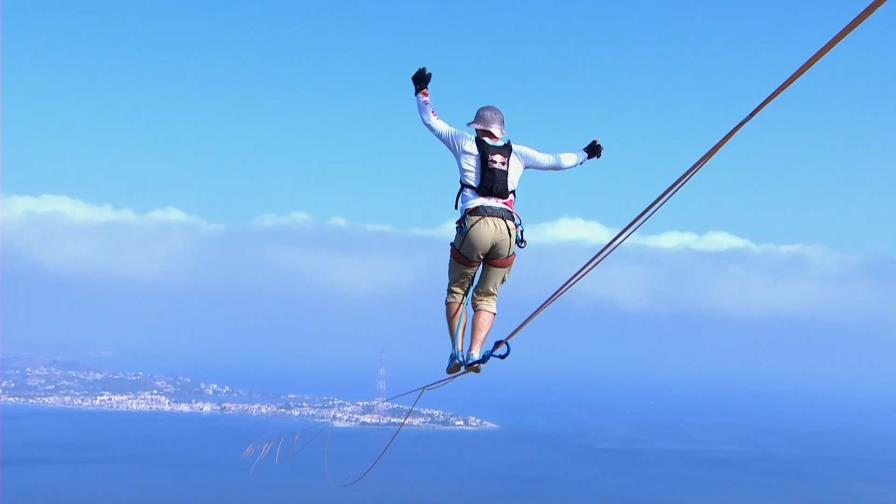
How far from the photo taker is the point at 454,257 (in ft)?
26.5

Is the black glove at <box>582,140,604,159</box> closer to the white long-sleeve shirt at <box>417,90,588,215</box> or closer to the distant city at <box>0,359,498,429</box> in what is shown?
the white long-sleeve shirt at <box>417,90,588,215</box>

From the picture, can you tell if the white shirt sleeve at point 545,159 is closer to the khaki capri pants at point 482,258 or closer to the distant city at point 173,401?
the khaki capri pants at point 482,258

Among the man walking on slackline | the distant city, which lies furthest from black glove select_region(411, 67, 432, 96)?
the distant city

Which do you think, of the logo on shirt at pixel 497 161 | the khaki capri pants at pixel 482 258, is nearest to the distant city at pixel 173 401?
the khaki capri pants at pixel 482 258

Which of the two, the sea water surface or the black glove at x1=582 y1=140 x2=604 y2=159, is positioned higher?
the sea water surface

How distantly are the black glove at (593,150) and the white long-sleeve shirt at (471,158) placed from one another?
0.78ft

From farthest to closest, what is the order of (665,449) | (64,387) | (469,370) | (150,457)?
(64,387) < (665,449) < (150,457) < (469,370)

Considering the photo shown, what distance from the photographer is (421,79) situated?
7.78 meters

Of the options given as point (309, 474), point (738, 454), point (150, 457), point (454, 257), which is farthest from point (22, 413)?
point (454, 257)

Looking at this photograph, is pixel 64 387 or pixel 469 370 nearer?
pixel 469 370

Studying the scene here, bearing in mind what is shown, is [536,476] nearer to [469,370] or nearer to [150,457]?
[150,457]

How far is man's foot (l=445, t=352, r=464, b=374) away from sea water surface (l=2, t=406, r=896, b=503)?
97996 millimetres

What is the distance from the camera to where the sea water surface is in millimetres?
109312

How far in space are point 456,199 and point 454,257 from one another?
509mm
